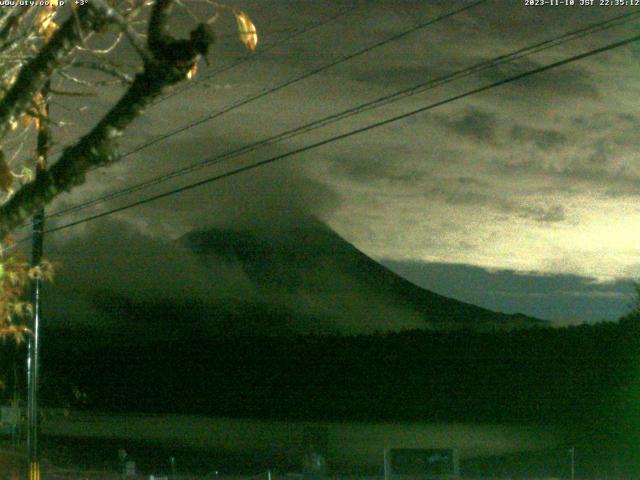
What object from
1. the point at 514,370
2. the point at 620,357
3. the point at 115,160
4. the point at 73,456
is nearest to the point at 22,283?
the point at 115,160

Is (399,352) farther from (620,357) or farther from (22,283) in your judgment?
(22,283)

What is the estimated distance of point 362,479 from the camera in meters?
31.1

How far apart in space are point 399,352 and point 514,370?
34.5m

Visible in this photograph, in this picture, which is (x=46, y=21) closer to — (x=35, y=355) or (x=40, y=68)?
(x=40, y=68)

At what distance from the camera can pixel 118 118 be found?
5.46 meters

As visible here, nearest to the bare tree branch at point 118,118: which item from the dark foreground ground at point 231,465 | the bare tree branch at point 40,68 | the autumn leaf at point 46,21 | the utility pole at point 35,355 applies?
the bare tree branch at point 40,68

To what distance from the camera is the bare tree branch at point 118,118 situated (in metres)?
5.20

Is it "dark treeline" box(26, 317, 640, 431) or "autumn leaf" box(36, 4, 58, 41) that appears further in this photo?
"dark treeline" box(26, 317, 640, 431)

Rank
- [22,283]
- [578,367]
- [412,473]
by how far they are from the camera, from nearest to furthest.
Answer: [22,283] < [412,473] < [578,367]

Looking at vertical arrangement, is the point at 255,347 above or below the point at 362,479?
above

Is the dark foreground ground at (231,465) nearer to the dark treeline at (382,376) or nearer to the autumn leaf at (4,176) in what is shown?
the dark treeline at (382,376)

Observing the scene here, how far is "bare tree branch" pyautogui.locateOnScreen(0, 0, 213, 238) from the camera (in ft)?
17.1

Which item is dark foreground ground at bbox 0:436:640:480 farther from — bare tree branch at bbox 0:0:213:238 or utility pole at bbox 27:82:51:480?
bare tree branch at bbox 0:0:213:238

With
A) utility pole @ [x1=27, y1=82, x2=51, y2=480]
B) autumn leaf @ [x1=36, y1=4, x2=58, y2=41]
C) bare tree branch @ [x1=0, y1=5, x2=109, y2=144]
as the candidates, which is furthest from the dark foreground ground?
bare tree branch @ [x1=0, y1=5, x2=109, y2=144]
